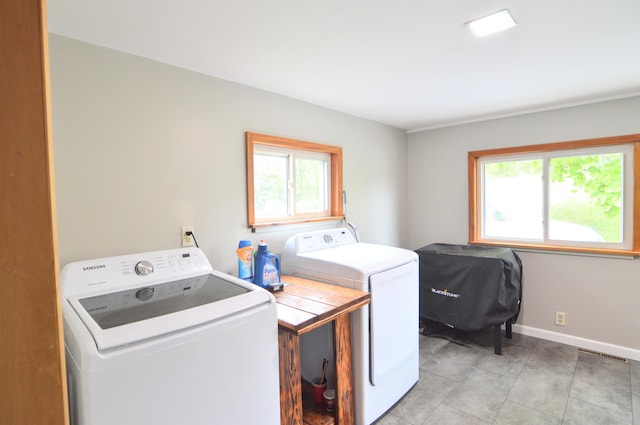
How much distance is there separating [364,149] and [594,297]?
233 centimetres

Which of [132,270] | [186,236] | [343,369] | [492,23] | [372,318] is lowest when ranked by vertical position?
[343,369]

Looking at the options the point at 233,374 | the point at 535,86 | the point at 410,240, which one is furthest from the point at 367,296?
the point at 410,240

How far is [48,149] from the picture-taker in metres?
0.63

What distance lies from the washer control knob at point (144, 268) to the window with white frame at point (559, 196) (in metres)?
2.95

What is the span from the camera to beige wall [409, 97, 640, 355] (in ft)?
8.55

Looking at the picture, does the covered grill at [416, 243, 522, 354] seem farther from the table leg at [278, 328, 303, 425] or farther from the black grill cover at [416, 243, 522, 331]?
the table leg at [278, 328, 303, 425]

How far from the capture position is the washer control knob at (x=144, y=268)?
1.49 m

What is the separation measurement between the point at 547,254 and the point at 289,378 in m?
2.68

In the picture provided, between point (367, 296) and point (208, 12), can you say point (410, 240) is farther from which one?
point (208, 12)

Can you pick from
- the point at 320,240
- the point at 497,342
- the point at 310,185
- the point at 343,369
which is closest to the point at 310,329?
the point at 343,369

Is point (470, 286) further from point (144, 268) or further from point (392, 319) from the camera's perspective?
point (144, 268)

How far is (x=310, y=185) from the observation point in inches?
108

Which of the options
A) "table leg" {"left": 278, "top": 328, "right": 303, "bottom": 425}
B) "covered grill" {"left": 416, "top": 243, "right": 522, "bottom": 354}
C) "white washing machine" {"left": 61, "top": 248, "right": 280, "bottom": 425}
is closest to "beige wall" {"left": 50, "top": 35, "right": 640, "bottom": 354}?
"white washing machine" {"left": 61, "top": 248, "right": 280, "bottom": 425}

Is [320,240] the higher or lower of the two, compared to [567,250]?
higher
